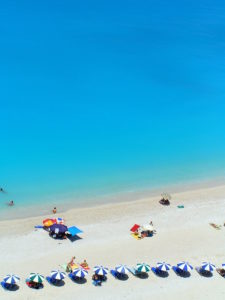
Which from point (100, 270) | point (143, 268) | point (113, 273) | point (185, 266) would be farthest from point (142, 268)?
point (185, 266)

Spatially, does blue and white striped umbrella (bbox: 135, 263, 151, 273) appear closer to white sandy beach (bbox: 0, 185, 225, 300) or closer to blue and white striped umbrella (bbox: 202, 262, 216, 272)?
white sandy beach (bbox: 0, 185, 225, 300)

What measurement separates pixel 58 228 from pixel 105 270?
272 inches

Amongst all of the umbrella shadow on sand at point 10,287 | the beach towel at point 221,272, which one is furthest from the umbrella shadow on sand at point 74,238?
the beach towel at point 221,272

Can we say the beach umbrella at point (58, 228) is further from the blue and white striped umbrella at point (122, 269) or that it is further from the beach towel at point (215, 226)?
the beach towel at point (215, 226)

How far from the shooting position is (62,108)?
6194cm

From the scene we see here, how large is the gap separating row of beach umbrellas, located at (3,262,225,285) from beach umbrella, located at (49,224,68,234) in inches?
231

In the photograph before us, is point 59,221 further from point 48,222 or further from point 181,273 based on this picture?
point 181,273

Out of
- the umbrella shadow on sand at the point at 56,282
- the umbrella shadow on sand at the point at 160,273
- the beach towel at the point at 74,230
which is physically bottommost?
the umbrella shadow on sand at the point at 160,273

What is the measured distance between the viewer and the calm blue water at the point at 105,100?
163ft

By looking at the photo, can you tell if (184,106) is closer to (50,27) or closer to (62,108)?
(62,108)

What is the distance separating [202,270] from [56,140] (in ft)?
93.5

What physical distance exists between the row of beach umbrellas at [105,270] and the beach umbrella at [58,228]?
19.2ft

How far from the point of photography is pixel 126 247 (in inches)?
1375

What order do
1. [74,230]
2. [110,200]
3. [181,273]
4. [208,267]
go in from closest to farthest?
[208,267]
[181,273]
[74,230]
[110,200]
